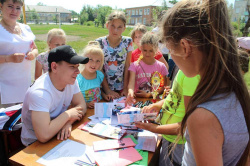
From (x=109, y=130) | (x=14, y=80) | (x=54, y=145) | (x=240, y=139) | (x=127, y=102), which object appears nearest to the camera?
(x=240, y=139)

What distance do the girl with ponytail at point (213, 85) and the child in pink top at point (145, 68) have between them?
1710 mm

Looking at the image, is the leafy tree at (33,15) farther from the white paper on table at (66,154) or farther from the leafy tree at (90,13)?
the white paper on table at (66,154)

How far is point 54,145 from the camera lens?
145cm

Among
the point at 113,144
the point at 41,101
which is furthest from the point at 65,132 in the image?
the point at 113,144

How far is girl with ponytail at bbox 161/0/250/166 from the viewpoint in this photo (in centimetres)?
73

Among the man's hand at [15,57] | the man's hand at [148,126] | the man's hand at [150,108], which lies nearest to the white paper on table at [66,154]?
the man's hand at [148,126]

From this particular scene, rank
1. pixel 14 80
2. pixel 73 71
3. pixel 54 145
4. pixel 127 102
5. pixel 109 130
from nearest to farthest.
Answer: pixel 54 145 → pixel 109 130 → pixel 73 71 → pixel 127 102 → pixel 14 80

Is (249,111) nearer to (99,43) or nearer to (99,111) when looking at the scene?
(99,111)

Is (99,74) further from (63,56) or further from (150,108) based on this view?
(150,108)

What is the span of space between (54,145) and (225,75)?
1.27m

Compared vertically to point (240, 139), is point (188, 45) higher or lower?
higher

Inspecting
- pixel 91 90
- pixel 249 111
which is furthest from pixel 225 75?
pixel 91 90

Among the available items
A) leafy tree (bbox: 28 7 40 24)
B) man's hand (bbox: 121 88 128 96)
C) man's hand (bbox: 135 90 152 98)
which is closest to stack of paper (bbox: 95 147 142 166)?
man's hand (bbox: 135 90 152 98)

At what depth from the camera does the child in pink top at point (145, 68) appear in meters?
2.57
